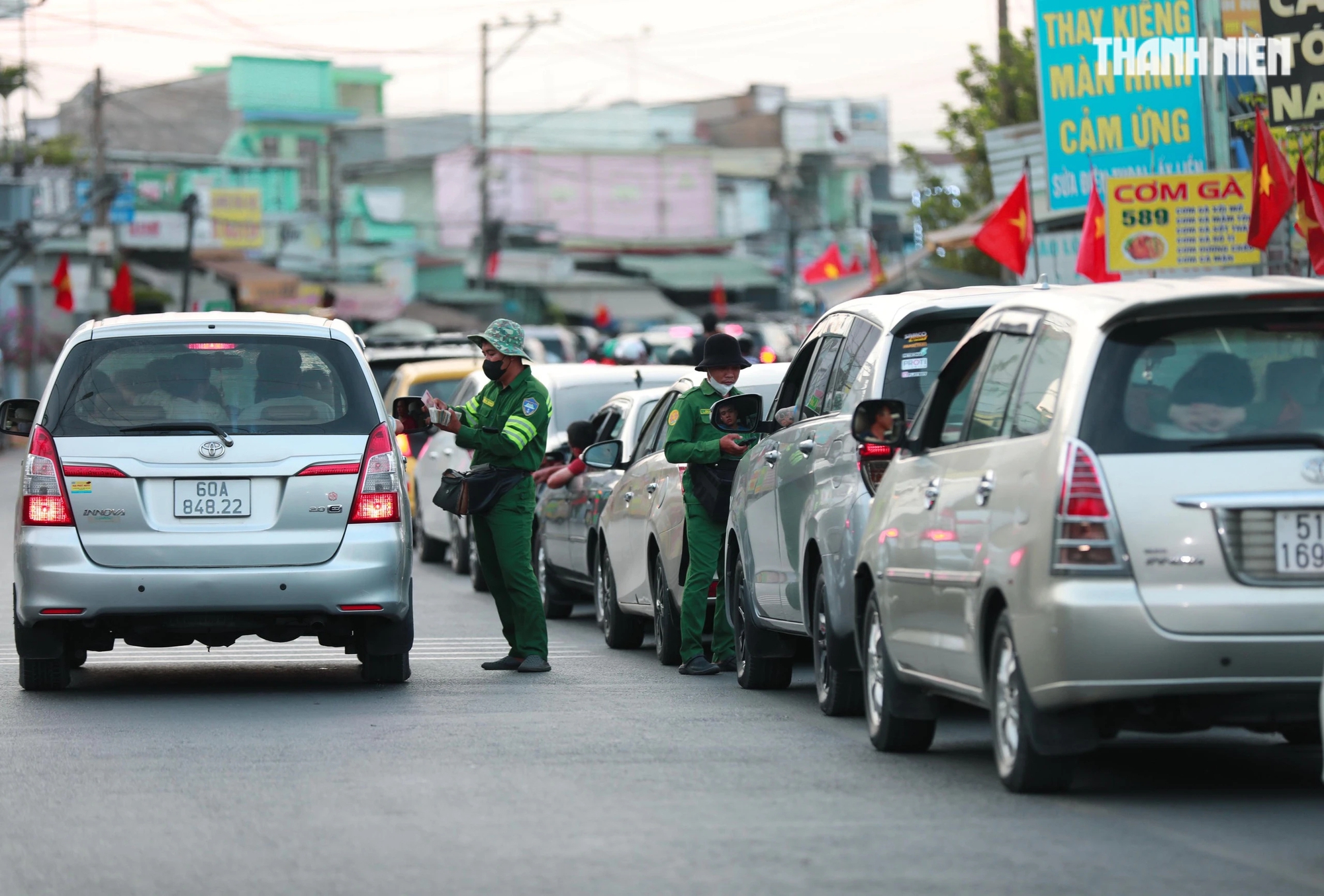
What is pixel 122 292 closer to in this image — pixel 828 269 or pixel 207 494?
pixel 828 269

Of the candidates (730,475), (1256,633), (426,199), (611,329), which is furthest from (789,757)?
(426,199)

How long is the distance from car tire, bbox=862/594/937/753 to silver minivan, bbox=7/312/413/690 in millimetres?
2883

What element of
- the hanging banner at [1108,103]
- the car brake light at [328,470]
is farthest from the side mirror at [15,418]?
the hanging banner at [1108,103]

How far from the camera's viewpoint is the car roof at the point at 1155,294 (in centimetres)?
718

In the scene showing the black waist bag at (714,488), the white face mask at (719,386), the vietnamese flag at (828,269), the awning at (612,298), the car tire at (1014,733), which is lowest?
the car tire at (1014,733)

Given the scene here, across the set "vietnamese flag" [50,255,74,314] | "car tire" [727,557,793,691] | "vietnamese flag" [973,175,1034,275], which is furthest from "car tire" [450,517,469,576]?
"vietnamese flag" [50,255,74,314]

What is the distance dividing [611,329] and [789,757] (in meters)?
75.3

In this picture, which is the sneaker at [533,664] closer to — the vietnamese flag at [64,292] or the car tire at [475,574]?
the car tire at [475,574]

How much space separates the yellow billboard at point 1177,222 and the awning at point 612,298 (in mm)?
68007

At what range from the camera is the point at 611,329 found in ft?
275

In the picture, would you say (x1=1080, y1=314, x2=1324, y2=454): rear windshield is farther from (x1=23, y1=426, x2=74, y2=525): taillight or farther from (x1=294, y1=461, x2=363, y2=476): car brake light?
(x1=23, y1=426, x2=74, y2=525): taillight

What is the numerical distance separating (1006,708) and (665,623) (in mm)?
5568

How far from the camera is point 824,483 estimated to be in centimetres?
999

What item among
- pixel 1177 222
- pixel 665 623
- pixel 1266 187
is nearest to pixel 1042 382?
pixel 665 623
